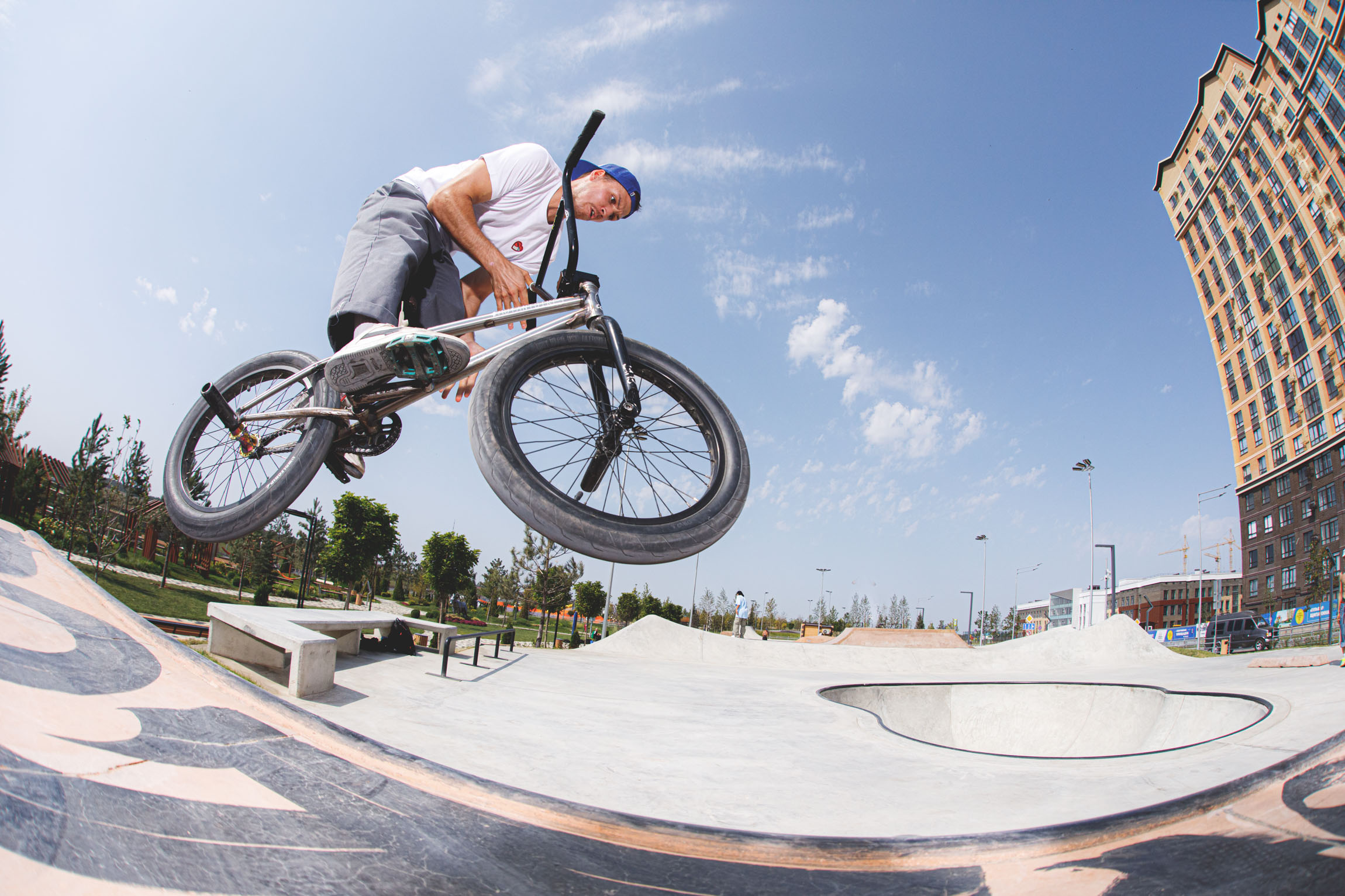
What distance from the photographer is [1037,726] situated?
46.0 ft

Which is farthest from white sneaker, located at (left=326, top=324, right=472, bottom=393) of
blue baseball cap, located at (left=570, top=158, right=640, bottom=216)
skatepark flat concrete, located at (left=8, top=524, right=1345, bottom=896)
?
skatepark flat concrete, located at (left=8, top=524, right=1345, bottom=896)

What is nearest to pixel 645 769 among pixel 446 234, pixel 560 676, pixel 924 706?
pixel 446 234

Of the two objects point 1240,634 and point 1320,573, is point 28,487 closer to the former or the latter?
point 1240,634

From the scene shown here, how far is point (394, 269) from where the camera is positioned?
9.84 ft

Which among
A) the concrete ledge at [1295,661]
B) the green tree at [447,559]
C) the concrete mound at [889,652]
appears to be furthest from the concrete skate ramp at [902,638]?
the green tree at [447,559]

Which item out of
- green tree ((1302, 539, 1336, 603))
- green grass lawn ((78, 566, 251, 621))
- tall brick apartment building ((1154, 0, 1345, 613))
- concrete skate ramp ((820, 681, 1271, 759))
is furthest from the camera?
green tree ((1302, 539, 1336, 603))

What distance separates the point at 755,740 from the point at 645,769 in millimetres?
2597

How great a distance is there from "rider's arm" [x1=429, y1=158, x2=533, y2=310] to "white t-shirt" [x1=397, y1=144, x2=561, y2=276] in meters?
0.04

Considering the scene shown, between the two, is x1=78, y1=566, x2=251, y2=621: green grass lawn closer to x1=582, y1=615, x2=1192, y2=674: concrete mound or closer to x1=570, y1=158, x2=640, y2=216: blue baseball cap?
x1=582, y1=615, x2=1192, y2=674: concrete mound

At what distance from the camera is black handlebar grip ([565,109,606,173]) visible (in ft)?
9.00

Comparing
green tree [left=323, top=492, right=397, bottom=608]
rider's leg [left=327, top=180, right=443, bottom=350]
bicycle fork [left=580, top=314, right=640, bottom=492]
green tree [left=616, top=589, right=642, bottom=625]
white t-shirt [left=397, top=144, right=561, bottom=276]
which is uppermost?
white t-shirt [left=397, top=144, right=561, bottom=276]

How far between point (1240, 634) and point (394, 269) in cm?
3851

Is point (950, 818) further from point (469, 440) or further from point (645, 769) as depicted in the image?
point (469, 440)

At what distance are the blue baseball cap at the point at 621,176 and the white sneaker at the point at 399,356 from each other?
46.2 inches
